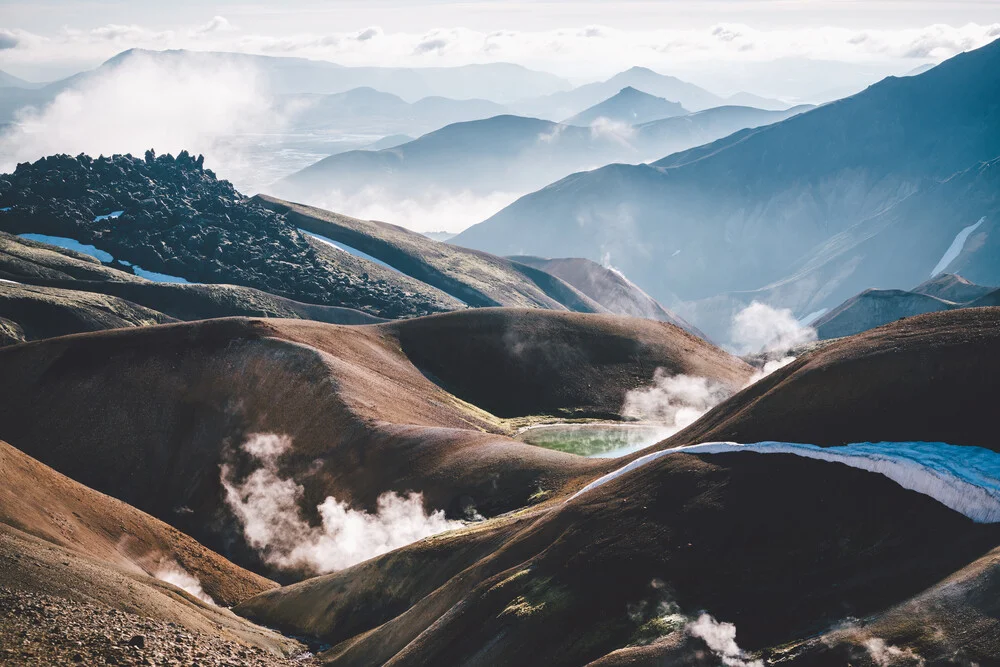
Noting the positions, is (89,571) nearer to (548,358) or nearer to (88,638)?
(88,638)

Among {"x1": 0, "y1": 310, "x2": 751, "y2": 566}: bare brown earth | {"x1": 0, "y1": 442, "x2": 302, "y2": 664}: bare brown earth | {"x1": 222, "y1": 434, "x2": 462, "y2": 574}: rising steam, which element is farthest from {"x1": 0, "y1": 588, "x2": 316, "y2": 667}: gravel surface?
{"x1": 0, "y1": 310, "x2": 751, "y2": 566}: bare brown earth

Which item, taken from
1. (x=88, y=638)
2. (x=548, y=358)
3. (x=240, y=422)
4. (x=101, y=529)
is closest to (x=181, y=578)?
(x=101, y=529)

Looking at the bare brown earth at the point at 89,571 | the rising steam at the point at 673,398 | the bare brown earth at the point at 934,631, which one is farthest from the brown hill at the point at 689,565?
the rising steam at the point at 673,398

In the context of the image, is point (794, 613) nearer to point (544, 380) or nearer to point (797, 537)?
point (797, 537)

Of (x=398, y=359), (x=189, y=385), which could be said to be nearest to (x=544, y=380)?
(x=398, y=359)

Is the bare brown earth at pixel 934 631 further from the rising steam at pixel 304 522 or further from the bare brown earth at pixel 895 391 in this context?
the rising steam at pixel 304 522

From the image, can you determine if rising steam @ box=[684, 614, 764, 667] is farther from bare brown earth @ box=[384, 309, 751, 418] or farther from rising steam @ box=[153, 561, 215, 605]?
bare brown earth @ box=[384, 309, 751, 418]
